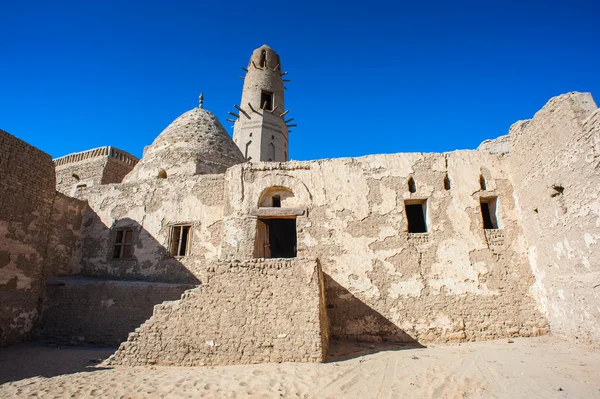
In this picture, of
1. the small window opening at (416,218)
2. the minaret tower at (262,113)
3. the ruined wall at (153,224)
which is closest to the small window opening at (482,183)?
the small window opening at (416,218)

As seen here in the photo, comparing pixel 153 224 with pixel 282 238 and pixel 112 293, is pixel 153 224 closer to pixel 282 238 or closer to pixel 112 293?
pixel 112 293

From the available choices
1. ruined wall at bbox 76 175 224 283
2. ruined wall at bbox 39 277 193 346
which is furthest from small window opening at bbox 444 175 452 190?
ruined wall at bbox 39 277 193 346

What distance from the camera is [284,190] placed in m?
9.85

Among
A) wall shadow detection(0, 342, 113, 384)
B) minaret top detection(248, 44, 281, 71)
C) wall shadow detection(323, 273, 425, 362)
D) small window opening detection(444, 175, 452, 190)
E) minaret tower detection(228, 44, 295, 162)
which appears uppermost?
minaret top detection(248, 44, 281, 71)

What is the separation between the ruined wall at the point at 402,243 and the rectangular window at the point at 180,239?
1505mm

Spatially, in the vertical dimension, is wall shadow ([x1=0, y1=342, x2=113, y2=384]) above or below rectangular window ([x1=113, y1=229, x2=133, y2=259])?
below

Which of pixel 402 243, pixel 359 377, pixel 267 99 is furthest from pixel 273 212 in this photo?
pixel 267 99

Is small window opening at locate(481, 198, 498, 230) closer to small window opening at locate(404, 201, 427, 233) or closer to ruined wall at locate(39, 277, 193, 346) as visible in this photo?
small window opening at locate(404, 201, 427, 233)

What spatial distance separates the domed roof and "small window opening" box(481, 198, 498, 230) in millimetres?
8664

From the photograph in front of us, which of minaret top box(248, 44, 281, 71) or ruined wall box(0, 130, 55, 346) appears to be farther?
minaret top box(248, 44, 281, 71)

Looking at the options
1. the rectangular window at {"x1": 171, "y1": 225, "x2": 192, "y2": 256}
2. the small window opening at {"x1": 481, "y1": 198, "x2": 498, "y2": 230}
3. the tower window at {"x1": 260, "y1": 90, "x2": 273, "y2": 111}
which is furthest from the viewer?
the tower window at {"x1": 260, "y1": 90, "x2": 273, "y2": 111}

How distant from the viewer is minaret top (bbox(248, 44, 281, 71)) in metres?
27.0

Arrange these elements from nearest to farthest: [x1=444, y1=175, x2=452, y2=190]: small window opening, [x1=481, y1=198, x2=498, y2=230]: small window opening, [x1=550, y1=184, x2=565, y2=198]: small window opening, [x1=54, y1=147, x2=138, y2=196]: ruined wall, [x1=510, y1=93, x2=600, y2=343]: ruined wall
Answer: [x1=510, y1=93, x2=600, y2=343]: ruined wall < [x1=550, y1=184, x2=565, y2=198]: small window opening < [x1=481, y1=198, x2=498, y2=230]: small window opening < [x1=444, y1=175, x2=452, y2=190]: small window opening < [x1=54, y1=147, x2=138, y2=196]: ruined wall

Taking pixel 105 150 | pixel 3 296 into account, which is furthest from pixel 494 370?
pixel 105 150
